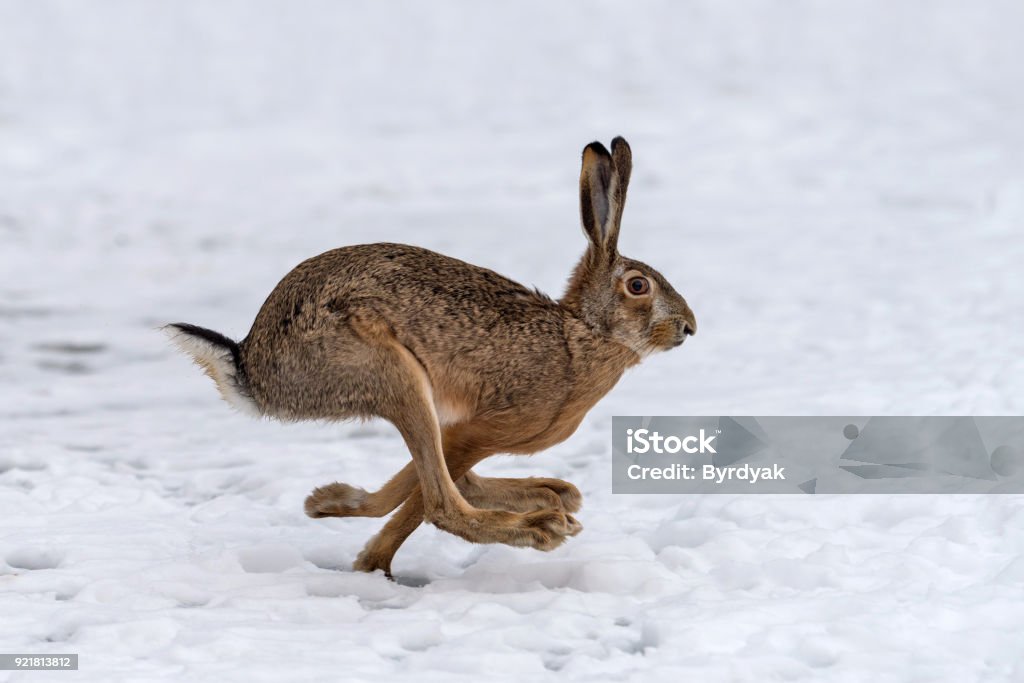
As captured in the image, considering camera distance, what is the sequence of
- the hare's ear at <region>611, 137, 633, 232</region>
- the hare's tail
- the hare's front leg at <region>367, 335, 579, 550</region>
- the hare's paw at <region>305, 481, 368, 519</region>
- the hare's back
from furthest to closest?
the hare's paw at <region>305, 481, 368, 519</region> → the hare's ear at <region>611, 137, 633, 232</region> → the hare's tail → the hare's back → the hare's front leg at <region>367, 335, 579, 550</region>

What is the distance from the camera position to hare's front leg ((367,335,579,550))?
5082 millimetres

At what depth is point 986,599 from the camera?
5.22m

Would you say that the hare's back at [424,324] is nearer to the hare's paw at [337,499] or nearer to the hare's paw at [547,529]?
the hare's paw at [547,529]

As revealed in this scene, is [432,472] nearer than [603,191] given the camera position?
Yes

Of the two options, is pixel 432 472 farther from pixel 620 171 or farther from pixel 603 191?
pixel 620 171

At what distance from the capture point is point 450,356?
527cm

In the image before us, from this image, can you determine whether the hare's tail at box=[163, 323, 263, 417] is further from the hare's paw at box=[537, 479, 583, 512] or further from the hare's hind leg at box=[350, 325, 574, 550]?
the hare's paw at box=[537, 479, 583, 512]

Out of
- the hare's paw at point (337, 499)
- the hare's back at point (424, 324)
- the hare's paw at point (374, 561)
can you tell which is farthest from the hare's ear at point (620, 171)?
the hare's paw at point (374, 561)

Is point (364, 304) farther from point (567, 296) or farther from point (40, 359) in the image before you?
point (40, 359)

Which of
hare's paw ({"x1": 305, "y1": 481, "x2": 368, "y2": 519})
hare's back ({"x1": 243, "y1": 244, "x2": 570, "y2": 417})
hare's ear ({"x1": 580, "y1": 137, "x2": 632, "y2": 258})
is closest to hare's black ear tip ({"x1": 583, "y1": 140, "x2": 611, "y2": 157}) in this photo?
hare's ear ({"x1": 580, "y1": 137, "x2": 632, "y2": 258})

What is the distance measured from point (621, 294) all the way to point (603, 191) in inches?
16.1

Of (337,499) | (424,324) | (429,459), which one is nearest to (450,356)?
(424,324)

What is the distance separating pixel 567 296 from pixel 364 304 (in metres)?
0.88

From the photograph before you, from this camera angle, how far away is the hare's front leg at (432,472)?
16.7ft
